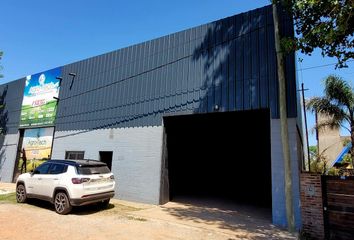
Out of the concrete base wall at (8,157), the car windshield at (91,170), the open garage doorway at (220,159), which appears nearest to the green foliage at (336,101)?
the open garage doorway at (220,159)

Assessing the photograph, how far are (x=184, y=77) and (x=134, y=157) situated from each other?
4589mm

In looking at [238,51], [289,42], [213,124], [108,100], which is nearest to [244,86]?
[238,51]

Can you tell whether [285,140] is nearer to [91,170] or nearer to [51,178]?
[91,170]

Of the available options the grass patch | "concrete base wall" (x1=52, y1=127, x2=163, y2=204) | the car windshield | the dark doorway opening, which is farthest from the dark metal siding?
the grass patch

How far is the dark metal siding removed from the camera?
35.3ft

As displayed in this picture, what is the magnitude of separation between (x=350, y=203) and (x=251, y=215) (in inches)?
166

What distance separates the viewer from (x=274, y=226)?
9.40m

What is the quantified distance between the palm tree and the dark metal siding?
533 centimetres

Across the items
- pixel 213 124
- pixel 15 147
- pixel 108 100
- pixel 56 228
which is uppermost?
pixel 108 100

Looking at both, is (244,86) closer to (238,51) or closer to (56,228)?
(238,51)

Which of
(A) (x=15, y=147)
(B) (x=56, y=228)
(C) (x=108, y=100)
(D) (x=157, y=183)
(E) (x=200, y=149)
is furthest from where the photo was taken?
(A) (x=15, y=147)

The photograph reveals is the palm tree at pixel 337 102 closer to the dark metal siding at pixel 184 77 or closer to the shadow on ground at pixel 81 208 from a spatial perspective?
the dark metal siding at pixel 184 77

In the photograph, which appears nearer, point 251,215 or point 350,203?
point 350,203

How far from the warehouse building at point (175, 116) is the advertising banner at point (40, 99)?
0.25 ft
